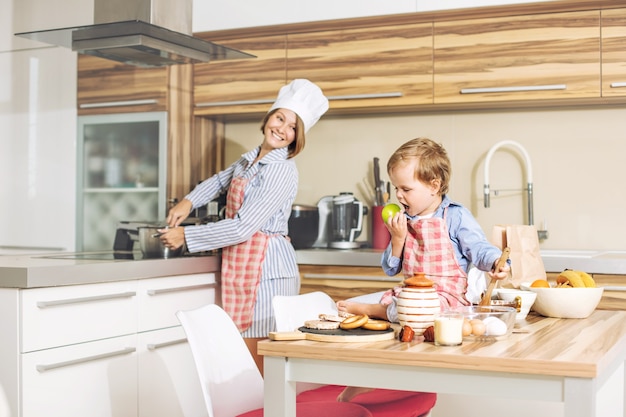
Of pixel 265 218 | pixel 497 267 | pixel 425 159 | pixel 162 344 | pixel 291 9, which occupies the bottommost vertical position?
pixel 162 344

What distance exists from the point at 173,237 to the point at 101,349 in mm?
528

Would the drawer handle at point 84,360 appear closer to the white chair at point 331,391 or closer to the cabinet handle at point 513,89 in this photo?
the white chair at point 331,391

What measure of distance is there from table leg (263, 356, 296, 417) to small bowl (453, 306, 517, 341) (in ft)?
1.19

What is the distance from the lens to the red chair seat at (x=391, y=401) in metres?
2.04

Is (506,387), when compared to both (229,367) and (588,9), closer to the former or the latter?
(229,367)

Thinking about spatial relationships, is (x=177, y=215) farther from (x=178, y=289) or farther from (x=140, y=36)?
(x=140, y=36)

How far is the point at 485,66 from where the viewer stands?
11.0 ft

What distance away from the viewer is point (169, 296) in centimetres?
289

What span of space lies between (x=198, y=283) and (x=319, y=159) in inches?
48.5

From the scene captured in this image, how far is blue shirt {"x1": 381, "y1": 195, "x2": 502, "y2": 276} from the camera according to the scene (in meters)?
1.93

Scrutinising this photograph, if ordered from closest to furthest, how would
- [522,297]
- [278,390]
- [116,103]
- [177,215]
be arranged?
[278,390] < [522,297] < [177,215] < [116,103]

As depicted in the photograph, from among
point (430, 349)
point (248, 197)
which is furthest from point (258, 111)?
point (430, 349)

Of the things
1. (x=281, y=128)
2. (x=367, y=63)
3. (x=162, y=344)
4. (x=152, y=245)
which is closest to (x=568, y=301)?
(x=281, y=128)

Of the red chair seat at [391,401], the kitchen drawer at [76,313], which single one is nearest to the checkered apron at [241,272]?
the kitchen drawer at [76,313]
